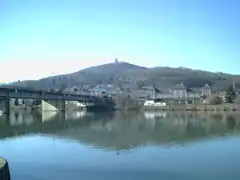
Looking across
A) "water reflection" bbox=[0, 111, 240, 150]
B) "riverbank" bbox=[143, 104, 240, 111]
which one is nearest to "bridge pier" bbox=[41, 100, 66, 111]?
"riverbank" bbox=[143, 104, 240, 111]

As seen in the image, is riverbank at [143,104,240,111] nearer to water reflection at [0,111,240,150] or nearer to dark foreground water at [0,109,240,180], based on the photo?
water reflection at [0,111,240,150]

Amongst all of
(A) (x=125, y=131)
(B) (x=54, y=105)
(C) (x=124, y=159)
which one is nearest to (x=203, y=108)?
(B) (x=54, y=105)

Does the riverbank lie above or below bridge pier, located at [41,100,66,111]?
below

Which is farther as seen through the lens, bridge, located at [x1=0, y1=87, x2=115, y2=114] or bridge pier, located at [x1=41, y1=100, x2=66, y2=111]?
bridge pier, located at [x1=41, y1=100, x2=66, y2=111]

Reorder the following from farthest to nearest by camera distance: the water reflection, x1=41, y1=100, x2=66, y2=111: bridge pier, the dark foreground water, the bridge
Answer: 1. x1=41, y1=100, x2=66, y2=111: bridge pier
2. the bridge
3. the water reflection
4. the dark foreground water

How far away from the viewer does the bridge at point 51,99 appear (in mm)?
62612

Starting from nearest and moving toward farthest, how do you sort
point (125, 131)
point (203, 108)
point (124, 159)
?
point (124, 159) < point (125, 131) < point (203, 108)

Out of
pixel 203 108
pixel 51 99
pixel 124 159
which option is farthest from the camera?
pixel 203 108

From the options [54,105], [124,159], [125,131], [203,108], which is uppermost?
[54,105]

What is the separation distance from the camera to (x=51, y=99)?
259 ft

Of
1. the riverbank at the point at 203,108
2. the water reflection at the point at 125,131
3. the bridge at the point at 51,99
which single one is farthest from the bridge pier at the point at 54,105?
the water reflection at the point at 125,131

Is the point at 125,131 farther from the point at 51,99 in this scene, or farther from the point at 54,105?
the point at 54,105

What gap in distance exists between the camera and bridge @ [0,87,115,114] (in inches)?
2465

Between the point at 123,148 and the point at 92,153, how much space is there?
2.73 metres
